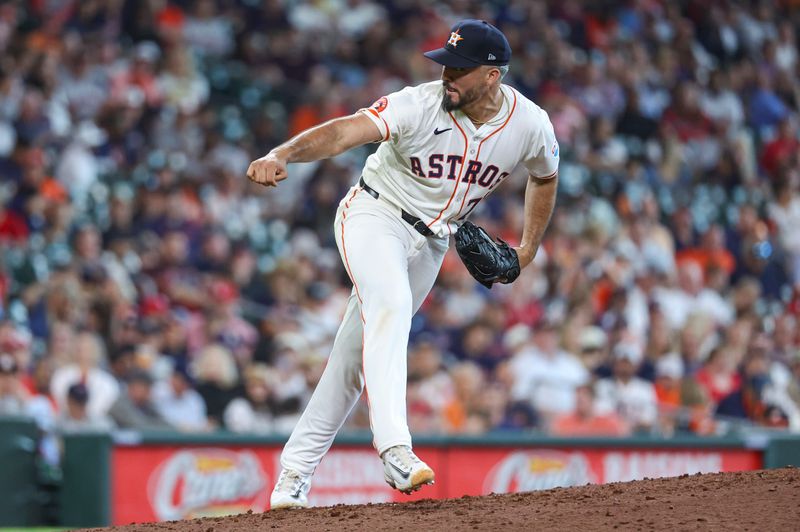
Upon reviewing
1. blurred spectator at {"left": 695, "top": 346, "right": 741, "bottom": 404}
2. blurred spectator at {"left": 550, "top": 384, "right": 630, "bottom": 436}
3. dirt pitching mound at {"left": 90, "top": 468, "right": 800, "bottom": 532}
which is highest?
blurred spectator at {"left": 695, "top": 346, "right": 741, "bottom": 404}

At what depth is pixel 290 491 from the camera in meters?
5.02

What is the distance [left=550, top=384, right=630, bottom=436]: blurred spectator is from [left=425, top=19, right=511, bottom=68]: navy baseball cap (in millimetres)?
4988

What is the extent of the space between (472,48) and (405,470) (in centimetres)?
157

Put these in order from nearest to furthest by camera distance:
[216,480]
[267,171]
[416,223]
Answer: [267,171], [416,223], [216,480]

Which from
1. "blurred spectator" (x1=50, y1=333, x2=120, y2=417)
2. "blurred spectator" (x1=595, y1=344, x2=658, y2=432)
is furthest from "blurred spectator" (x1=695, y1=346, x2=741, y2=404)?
"blurred spectator" (x1=50, y1=333, x2=120, y2=417)

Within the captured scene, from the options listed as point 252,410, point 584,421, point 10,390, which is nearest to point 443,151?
point 10,390

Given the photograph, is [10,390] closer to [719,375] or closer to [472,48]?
[472,48]

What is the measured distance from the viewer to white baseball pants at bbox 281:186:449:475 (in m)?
4.54

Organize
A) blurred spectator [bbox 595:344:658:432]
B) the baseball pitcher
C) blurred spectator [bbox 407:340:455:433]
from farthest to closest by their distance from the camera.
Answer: blurred spectator [bbox 595:344:658:432] → blurred spectator [bbox 407:340:455:433] → the baseball pitcher

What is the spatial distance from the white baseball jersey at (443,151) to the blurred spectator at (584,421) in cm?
457

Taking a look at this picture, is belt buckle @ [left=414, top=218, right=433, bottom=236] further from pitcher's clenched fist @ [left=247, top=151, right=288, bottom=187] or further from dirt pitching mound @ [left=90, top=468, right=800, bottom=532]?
dirt pitching mound @ [left=90, top=468, right=800, bottom=532]

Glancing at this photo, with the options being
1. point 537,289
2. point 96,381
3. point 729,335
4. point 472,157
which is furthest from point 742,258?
point 472,157

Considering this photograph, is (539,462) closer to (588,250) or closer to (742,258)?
(588,250)

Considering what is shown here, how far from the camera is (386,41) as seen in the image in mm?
Answer: 13289
